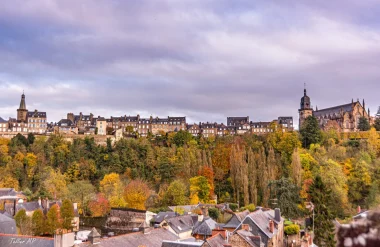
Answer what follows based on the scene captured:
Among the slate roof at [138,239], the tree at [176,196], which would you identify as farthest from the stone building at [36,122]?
the slate roof at [138,239]

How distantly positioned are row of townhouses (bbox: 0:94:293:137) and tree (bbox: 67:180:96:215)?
36297 millimetres

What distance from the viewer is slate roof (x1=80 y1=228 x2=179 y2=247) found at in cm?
2191

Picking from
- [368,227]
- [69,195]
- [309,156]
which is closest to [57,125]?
[69,195]

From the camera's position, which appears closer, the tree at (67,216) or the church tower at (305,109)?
the tree at (67,216)

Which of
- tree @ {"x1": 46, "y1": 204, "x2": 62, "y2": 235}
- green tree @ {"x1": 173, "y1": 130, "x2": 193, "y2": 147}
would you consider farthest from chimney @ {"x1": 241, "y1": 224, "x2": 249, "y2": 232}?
green tree @ {"x1": 173, "y1": 130, "x2": 193, "y2": 147}

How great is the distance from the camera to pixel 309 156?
59219 mm

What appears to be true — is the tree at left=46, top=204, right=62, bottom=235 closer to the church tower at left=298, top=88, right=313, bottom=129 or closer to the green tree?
the green tree

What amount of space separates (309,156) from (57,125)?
70317 mm

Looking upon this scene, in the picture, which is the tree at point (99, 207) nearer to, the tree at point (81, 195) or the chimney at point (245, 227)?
the tree at point (81, 195)

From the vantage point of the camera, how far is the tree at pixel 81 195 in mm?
55506

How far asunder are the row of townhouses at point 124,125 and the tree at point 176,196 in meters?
42.0

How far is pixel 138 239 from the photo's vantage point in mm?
24234

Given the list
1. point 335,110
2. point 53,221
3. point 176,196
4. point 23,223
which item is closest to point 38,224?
point 53,221

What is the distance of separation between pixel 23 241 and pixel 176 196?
3236 centimetres
